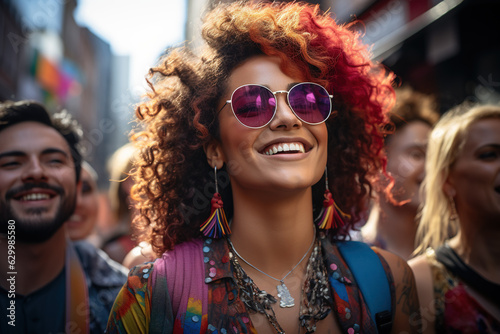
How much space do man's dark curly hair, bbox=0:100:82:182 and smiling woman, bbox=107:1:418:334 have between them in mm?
888

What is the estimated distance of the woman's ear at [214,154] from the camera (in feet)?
7.68

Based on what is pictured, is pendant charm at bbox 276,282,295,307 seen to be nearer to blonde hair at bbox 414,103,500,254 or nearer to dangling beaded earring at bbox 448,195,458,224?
blonde hair at bbox 414,103,500,254

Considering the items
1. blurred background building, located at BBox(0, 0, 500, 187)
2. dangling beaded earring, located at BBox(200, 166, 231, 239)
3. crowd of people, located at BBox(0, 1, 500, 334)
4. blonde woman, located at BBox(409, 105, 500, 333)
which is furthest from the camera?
blurred background building, located at BBox(0, 0, 500, 187)

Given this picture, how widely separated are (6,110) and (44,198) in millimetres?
685

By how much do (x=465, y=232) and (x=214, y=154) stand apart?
1.76m

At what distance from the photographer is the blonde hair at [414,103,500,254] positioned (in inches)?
109

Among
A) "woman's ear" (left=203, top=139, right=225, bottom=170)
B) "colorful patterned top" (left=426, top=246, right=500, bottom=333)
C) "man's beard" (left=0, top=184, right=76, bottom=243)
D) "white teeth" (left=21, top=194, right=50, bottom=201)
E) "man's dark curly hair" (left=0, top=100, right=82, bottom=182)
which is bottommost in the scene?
"colorful patterned top" (left=426, top=246, right=500, bottom=333)

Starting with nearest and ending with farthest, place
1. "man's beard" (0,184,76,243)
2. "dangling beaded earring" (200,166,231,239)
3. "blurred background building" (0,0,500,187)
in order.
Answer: "dangling beaded earring" (200,166,231,239)
"man's beard" (0,184,76,243)
"blurred background building" (0,0,500,187)

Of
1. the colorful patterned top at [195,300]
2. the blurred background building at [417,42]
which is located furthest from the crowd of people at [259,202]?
the blurred background building at [417,42]

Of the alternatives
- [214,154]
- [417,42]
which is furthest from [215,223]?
[417,42]

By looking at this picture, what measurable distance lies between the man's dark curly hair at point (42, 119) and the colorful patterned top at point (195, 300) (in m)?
1.45

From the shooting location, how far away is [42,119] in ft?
9.54

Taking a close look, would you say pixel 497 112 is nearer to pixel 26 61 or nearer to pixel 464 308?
pixel 464 308

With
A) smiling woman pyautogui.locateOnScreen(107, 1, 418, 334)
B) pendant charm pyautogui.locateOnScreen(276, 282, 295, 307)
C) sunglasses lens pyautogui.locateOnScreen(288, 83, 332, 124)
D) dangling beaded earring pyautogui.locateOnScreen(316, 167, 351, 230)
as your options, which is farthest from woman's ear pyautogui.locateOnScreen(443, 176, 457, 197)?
pendant charm pyautogui.locateOnScreen(276, 282, 295, 307)
